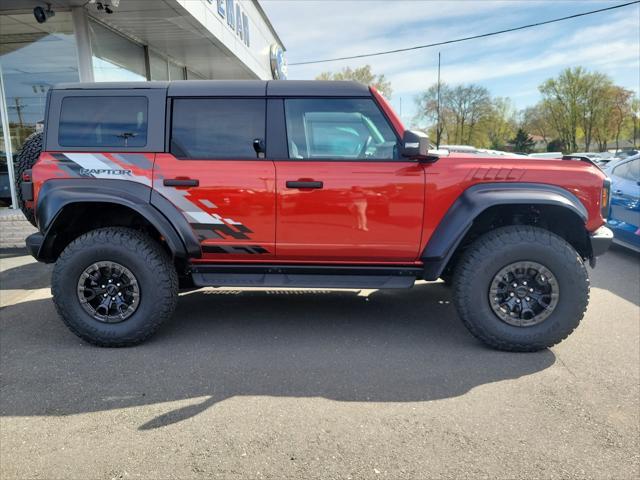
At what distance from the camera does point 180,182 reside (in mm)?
3348

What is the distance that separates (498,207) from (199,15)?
755 centimetres

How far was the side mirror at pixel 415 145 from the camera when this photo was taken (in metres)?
3.14

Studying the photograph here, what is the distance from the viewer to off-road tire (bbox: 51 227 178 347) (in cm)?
338

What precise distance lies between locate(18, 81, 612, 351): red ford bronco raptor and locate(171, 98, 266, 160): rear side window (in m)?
0.01

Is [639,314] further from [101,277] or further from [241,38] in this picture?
[241,38]

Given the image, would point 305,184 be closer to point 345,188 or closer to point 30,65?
point 345,188

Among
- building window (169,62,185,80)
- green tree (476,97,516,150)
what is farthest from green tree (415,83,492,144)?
building window (169,62,185,80)

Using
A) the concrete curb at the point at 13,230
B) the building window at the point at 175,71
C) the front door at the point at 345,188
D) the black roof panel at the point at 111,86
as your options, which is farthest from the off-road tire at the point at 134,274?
the building window at the point at 175,71

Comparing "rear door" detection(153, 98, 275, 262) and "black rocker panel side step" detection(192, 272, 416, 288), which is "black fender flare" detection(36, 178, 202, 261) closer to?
"rear door" detection(153, 98, 275, 262)

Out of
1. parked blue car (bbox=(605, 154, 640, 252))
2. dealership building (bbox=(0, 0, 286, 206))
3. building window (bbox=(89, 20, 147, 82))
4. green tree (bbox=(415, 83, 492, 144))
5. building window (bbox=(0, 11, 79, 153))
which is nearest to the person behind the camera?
parked blue car (bbox=(605, 154, 640, 252))

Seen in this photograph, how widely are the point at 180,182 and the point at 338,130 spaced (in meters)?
1.29

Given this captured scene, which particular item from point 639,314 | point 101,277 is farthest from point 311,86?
point 639,314

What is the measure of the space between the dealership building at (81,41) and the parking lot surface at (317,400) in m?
5.74

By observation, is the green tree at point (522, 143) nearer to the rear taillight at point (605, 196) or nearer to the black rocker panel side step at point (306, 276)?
the rear taillight at point (605, 196)
